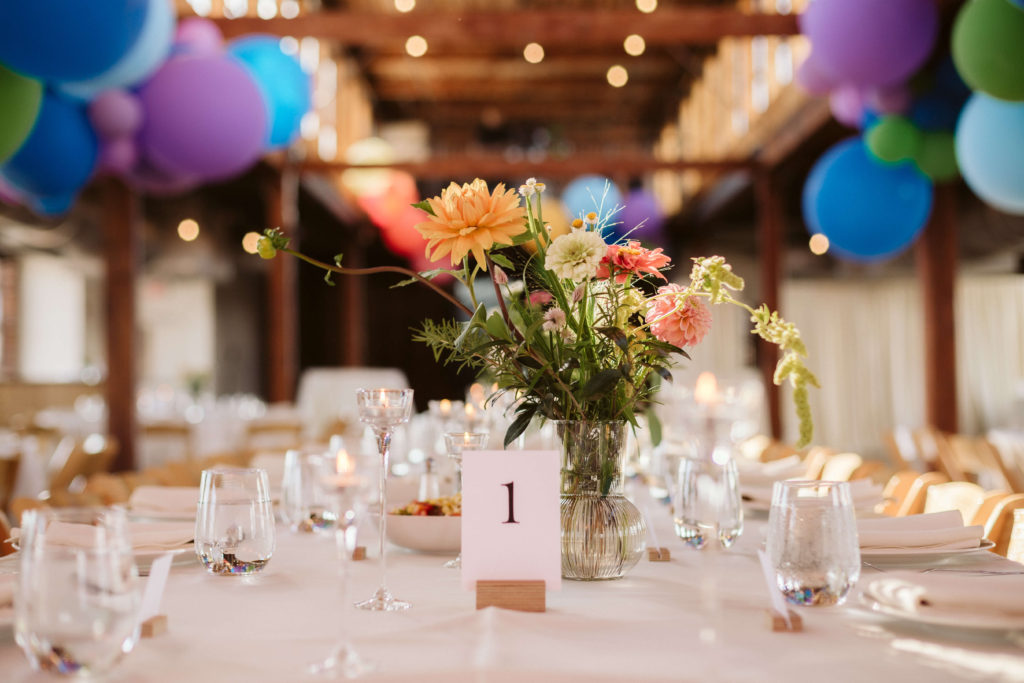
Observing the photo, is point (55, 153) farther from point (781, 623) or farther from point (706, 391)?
point (781, 623)

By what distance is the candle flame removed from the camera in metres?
1.20

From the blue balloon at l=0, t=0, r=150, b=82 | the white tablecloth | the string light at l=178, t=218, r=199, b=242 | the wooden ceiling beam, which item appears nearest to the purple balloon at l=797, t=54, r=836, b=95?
the wooden ceiling beam

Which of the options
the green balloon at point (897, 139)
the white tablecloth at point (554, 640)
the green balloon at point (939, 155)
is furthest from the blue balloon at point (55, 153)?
the green balloon at point (939, 155)

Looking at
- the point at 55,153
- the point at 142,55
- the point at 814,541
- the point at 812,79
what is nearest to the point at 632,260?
the point at 814,541

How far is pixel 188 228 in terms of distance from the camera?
10492mm

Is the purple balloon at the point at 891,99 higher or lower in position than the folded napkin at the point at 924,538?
higher

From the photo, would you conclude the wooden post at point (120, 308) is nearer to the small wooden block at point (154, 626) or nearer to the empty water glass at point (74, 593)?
the small wooden block at point (154, 626)

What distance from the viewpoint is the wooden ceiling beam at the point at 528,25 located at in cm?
619

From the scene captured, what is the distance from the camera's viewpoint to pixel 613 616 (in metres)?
1.29

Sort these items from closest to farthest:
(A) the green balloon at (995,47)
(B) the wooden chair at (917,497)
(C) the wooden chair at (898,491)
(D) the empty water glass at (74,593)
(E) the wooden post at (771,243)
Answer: (D) the empty water glass at (74,593) → (B) the wooden chair at (917,497) → (C) the wooden chair at (898,491) → (A) the green balloon at (995,47) → (E) the wooden post at (771,243)

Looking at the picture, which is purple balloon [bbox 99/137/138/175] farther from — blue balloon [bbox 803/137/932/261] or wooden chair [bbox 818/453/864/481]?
blue balloon [bbox 803/137/932/261]

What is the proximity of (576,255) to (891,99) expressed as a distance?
431cm

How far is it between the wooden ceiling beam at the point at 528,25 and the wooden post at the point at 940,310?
1696 millimetres

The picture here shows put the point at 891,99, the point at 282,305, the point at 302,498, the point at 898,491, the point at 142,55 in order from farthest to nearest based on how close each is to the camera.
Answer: the point at 282,305
the point at 891,99
the point at 142,55
the point at 898,491
the point at 302,498
